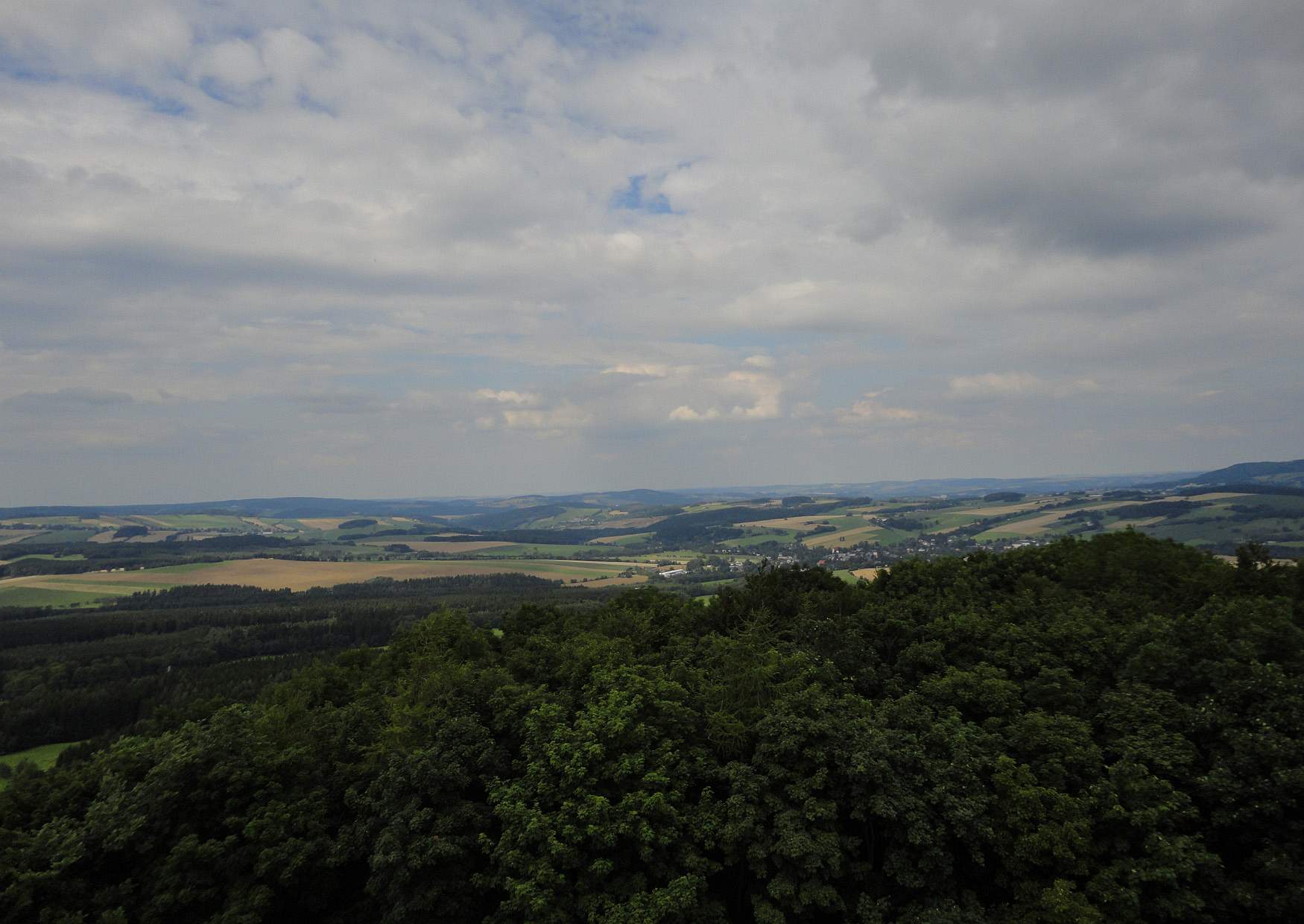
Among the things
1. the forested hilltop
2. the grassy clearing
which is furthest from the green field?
the grassy clearing

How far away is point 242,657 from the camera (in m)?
134

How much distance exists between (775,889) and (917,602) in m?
32.4

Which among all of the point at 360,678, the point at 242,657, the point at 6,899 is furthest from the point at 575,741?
the point at 242,657

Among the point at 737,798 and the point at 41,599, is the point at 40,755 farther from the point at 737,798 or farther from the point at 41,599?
the point at 41,599

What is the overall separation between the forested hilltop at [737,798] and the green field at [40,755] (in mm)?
71678

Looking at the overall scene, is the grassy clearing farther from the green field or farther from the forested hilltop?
the forested hilltop

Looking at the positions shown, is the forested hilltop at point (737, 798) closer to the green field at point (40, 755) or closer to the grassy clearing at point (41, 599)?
the green field at point (40, 755)

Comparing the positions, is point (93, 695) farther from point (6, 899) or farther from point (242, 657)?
point (6, 899)

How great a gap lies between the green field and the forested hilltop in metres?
71.7

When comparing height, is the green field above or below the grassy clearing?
below

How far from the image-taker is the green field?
274 feet

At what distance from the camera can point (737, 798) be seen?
29203mm

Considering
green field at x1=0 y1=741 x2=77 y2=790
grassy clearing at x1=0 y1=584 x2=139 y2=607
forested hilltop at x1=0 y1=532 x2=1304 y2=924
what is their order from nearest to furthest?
forested hilltop at x1=0 y1=532 x2=1304 y2=924, green field at x1=0 y1=741 x2=77 y2=790, grassy clearing at x1=0 y1=584 x2=139 y2=607

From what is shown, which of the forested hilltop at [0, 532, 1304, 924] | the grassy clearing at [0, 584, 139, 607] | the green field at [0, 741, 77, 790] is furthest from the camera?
the grassy clearing at [0, 584, 139, 607]
